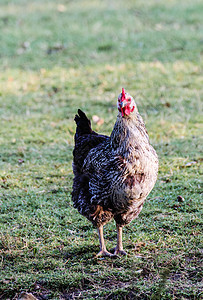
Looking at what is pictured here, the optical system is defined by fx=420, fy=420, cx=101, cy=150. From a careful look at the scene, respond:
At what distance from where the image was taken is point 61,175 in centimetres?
552

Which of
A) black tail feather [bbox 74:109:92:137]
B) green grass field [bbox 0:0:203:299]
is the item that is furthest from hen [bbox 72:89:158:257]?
black tail feather [bbox 74:109:92:137]

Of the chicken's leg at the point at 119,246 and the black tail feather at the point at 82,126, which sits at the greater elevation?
the black tail feather at the point at 82,126

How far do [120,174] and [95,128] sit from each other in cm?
346

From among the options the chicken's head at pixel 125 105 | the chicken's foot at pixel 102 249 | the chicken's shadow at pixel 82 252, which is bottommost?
the chicken's shadow at pixel 82 252

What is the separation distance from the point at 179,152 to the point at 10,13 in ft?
29.2

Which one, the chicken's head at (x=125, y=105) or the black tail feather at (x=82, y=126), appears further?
the black tail feather at (x=82, y=126)

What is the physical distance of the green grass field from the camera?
3.45 m

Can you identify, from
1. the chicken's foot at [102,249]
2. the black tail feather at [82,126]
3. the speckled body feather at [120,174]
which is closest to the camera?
the speckled body feather at [120,174]

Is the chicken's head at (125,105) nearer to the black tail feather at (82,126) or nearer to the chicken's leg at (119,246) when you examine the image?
the black tail feather at (82,126)

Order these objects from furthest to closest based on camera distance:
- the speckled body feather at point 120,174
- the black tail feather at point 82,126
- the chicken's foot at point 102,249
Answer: the black tail feather at point 82,126
the chicken's foot at point 102,249
the speckled body feather at point 120,174

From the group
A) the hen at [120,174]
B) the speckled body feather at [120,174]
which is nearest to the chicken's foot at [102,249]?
the hen at [120,174]

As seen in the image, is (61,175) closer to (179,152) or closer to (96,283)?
(179,152)

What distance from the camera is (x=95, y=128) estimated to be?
6.85 meters

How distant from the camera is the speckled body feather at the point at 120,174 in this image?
11.3ft
